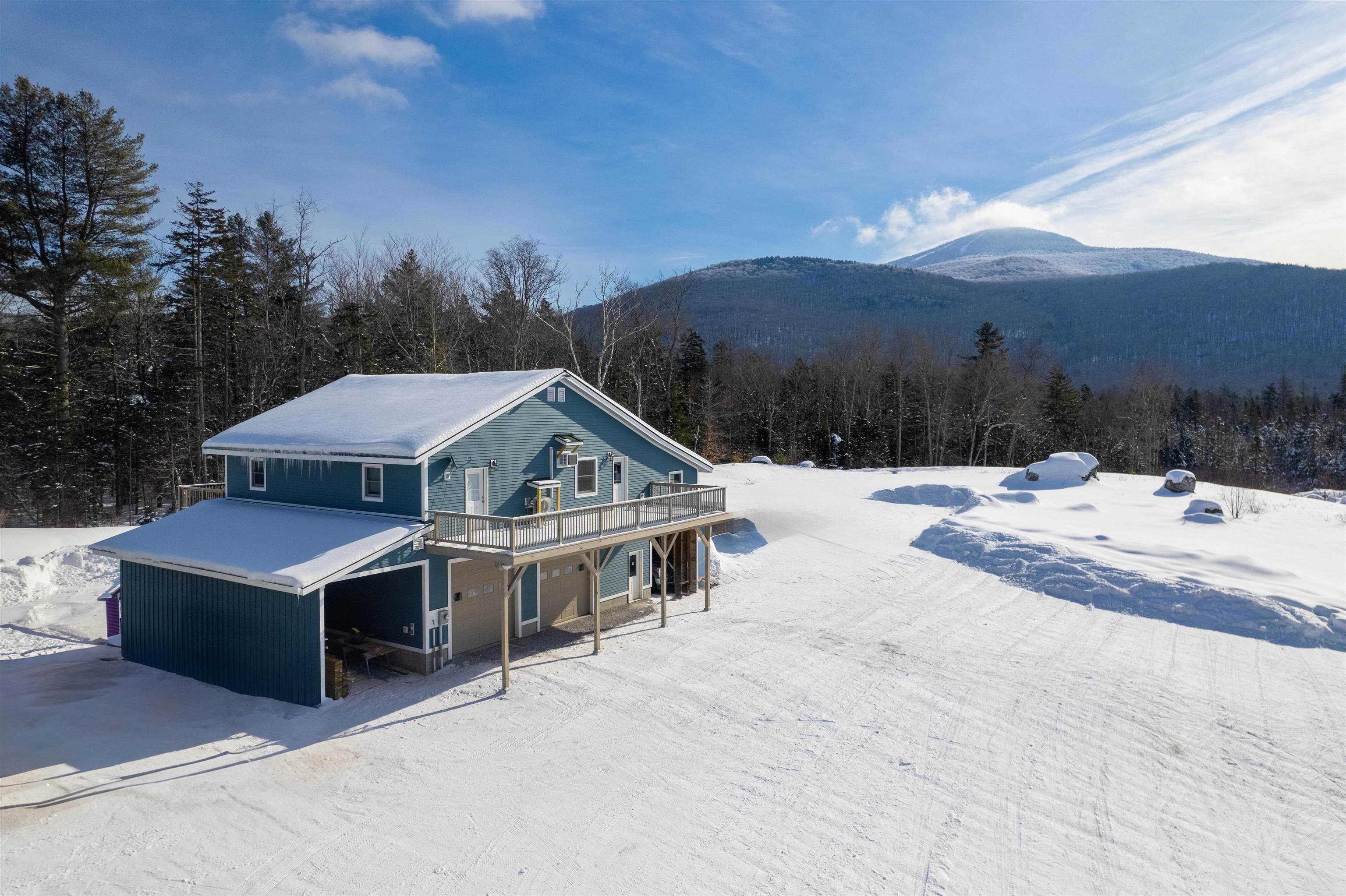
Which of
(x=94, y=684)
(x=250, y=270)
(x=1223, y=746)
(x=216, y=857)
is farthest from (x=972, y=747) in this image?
(x=250, y=270)

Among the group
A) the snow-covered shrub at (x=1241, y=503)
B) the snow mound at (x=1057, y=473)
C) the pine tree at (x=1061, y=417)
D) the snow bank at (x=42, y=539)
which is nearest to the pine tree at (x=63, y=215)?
the snow bank at (x=42, y=539)

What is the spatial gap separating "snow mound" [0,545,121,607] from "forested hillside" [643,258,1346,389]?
9740cm

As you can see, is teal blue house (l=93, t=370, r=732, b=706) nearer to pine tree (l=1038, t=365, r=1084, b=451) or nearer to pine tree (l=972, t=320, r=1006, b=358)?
pine tree (l=972, t=320, r=1006, b=358)

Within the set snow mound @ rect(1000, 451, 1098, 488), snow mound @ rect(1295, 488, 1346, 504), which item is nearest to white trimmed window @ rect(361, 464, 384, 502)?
snow mound @ rect(1000, 451, 1098, 488)

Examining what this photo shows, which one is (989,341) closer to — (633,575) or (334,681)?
A: (633,575)

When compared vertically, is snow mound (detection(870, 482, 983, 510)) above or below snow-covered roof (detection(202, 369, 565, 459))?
below

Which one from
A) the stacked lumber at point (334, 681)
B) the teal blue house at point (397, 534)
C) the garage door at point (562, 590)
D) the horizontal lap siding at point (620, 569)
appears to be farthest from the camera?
the horizontal lap siding at point (620, 569)

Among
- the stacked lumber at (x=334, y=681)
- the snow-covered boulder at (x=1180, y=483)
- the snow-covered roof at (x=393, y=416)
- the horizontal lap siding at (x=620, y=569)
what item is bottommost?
the stacked lumber at (x=334, y=681)

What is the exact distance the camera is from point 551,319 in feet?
132

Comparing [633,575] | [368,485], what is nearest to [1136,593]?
[633,575]

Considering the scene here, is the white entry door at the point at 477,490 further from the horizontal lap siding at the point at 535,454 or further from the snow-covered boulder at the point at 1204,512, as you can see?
the snow-covered boulder at the point at 1204,512

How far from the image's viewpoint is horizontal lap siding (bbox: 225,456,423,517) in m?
13.9

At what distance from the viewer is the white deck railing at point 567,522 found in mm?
13406

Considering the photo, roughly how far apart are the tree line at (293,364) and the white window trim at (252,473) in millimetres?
15325
